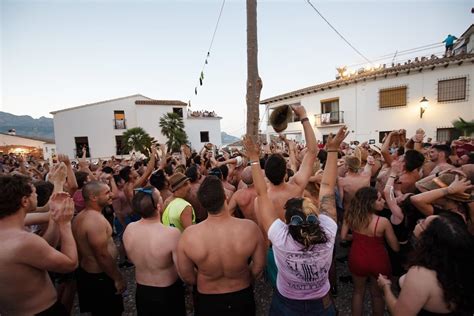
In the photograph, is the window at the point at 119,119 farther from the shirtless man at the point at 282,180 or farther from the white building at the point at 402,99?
the shirtless man at the point at 282,180

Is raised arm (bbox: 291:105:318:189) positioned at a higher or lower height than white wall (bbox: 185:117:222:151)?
lower

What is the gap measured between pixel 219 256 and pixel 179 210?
127 cm

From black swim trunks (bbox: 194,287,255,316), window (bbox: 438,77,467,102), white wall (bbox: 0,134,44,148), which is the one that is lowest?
black swim trunks (bbox: 194,287,255,316)

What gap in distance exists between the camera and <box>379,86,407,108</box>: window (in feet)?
57.1

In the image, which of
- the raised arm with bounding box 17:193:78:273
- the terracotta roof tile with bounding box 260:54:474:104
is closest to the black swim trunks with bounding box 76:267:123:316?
the raised arm with bounding box 17:193:78:273

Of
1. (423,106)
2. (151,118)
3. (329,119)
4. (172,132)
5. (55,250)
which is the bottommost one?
(55,250)

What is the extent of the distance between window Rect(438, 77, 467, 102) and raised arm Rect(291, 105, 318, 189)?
18433mm

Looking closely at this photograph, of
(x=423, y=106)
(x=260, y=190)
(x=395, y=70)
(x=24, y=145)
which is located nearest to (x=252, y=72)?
(x=260, y=190)

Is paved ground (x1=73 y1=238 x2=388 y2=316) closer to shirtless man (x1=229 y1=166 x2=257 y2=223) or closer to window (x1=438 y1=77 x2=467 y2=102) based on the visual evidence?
shirtless man (x1=229 y1=166 x2=257 y2=223)

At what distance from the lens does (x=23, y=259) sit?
1.76 m

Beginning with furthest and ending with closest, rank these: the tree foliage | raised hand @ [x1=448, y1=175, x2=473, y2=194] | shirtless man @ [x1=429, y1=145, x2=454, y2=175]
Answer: the tree foliage < shirtless man @ [x1=429, y1=145, x2=454, y2=175] < raised hand @ [x1=448, y1=175, x2=473, y2=194]

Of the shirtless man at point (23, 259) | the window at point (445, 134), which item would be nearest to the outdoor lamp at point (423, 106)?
the window at point (445, 134)

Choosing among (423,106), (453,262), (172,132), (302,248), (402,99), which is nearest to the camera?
(453,262)

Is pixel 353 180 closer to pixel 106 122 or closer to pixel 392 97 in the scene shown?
pixel 392 97
